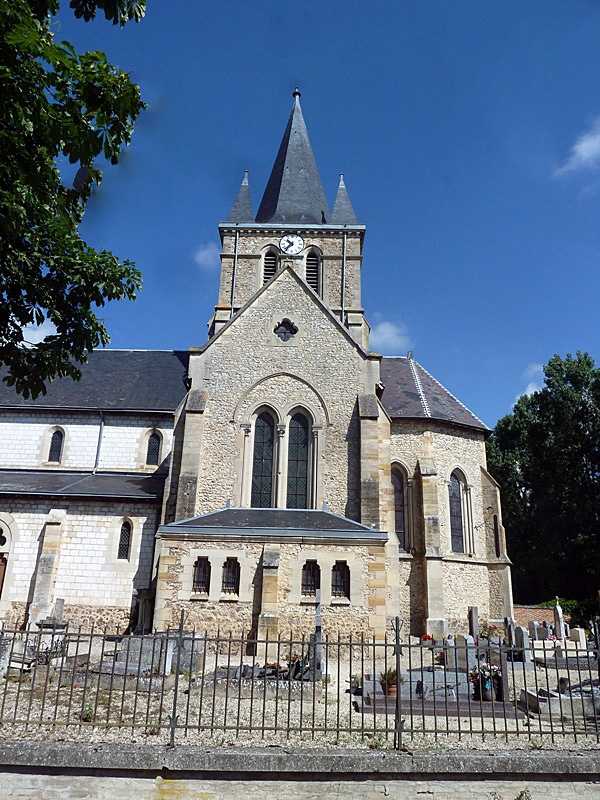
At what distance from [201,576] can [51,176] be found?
12.0 m

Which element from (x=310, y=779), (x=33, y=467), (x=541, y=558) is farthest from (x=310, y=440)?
(x=541, y=558)

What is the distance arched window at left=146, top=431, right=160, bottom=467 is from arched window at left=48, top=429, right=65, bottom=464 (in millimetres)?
3765

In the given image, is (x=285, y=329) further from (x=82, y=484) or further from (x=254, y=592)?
(x=82, y=484)

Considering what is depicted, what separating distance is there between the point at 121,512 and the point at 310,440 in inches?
288

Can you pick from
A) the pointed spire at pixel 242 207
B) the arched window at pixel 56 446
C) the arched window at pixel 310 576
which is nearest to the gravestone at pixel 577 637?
the arched window at pixel 310 576

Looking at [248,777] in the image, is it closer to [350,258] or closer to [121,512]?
[121,512]

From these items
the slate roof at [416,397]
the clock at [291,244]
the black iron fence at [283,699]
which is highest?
the clock at [291,244]

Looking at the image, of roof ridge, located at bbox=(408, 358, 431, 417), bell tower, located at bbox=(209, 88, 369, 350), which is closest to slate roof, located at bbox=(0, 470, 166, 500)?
bell tower, located at bbox=(209, 88, 369, 350)

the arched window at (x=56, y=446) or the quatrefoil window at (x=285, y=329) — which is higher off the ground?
the quatrefoil window at (x=285, y=329)

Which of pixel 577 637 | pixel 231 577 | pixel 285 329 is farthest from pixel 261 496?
pixel 577 637

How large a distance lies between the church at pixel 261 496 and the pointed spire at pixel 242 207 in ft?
37.5

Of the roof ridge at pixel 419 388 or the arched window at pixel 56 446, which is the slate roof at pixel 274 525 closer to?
the roof ridge at pixel 419 388

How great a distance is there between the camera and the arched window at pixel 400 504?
74.1ft

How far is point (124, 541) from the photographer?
21.2 m
